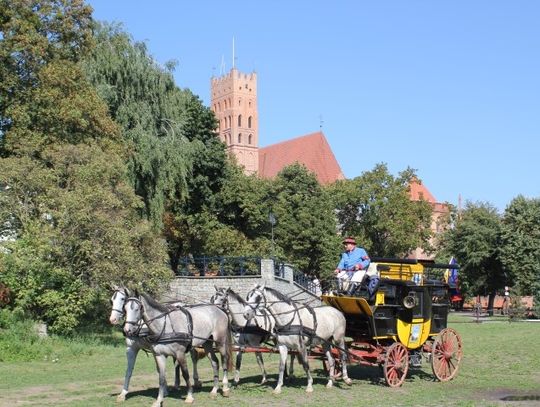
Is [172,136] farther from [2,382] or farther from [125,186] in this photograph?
[2,382]

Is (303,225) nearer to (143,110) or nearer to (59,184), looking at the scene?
(143,110)

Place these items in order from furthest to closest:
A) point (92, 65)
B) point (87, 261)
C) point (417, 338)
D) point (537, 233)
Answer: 1. point (537, 233)
2. point (92, 65)
3. point (87, 261)
4. point (417, 338)

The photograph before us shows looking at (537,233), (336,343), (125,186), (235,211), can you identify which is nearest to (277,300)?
(336,343)

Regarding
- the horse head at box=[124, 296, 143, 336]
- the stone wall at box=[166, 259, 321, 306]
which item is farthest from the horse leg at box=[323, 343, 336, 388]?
the stone wall at box=[166, 259, 321, 306]

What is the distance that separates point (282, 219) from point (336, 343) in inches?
1463

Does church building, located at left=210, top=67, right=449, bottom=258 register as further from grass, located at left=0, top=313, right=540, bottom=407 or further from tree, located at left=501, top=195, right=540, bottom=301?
grass, located at left=0, top=313, right=540, bottom=407

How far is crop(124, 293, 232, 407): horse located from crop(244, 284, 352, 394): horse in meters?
0.71

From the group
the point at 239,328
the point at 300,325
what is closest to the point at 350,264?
the point at 300,325

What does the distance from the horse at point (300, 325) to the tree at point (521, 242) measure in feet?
133

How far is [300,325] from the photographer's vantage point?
49.2ft

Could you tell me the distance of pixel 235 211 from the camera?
50.7m

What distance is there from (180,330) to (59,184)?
13852mm

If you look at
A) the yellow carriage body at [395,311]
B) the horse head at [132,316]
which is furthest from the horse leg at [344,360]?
the horse head at [132,316]

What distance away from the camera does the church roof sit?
9069 centimetres
